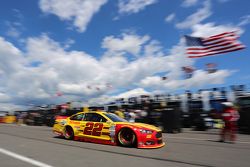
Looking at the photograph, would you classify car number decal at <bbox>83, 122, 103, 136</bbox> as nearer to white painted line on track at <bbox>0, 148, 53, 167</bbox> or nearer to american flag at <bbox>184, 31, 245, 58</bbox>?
white painted line on track at <bbox>0, 148, 53, 167</bbox>

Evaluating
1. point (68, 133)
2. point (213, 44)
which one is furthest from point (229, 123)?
point (213, 44)

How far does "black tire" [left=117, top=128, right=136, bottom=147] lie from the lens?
9.92m

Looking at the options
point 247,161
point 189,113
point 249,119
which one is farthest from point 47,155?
point 189,113

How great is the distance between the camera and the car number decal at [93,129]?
435 inches

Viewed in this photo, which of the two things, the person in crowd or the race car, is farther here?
the person in crowd

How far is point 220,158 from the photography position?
782cm

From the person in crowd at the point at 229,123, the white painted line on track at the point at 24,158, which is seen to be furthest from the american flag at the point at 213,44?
the white painted line on track at the point at 24,158

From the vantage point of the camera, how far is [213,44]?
843 inches

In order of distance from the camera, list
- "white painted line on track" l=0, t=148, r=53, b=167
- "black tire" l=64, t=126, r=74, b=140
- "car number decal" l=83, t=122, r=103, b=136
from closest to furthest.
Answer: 1. "white painted line on track" l=0, t=148, r=53, b=167
2. "car number decal" l=83, t=122, r=103, b=136
3. "black tire" l=64, t=126, r=74, b=140

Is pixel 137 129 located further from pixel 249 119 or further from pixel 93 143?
pixel 249 119

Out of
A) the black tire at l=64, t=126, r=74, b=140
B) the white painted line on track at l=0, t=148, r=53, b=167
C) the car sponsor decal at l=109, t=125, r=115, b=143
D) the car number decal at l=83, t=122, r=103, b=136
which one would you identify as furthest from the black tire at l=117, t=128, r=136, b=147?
the white painted line on track at l=0, t=148, r=53, b=167

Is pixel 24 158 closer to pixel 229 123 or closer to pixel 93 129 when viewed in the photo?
pixel 93 129

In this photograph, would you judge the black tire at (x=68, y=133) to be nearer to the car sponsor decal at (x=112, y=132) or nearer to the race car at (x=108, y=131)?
the race car at (x=108, y=131)

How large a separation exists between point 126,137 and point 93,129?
1.65 meters
